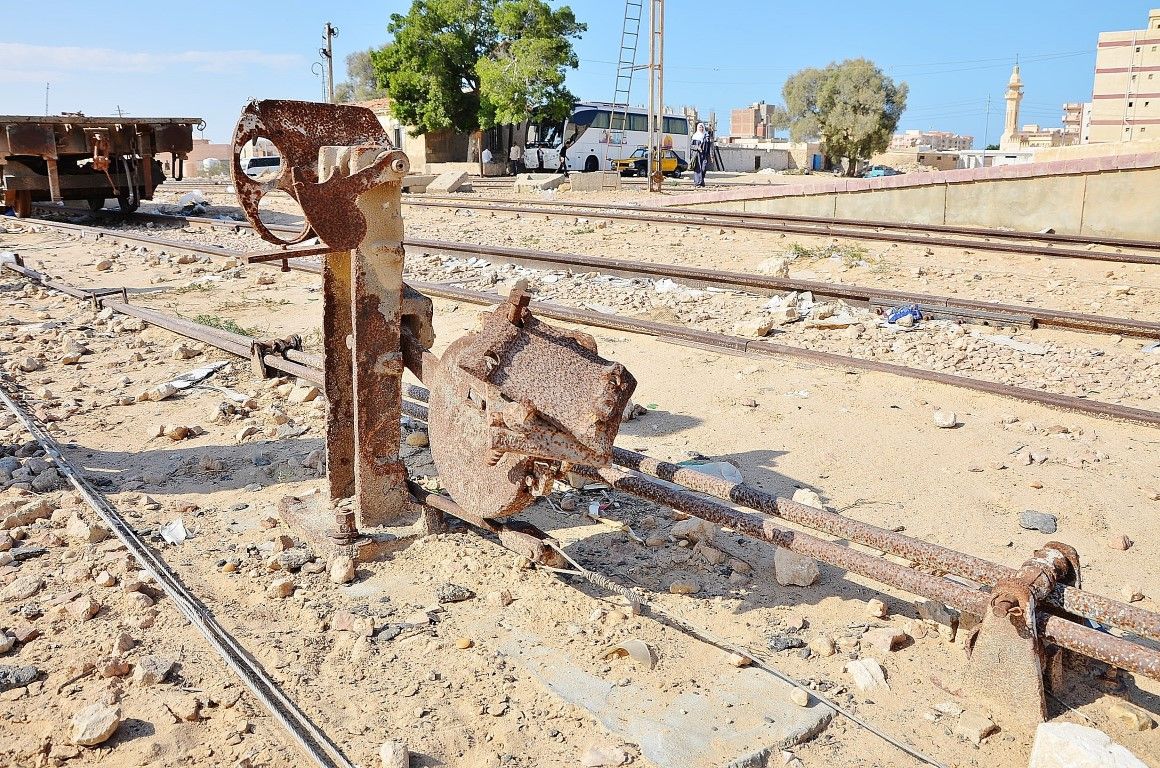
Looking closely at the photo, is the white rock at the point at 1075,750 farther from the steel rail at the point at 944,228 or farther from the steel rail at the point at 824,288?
the steel rail at the point at 944,228

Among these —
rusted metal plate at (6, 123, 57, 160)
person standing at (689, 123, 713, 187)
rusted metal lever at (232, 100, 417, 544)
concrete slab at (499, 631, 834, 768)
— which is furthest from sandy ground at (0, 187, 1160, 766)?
person standing at (689, 123, 713, 187)

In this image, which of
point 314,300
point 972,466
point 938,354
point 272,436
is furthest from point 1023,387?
point 314,300

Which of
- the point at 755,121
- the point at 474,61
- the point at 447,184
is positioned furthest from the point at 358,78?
the point at 447,184

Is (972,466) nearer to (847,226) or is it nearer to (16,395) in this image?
(16,395)

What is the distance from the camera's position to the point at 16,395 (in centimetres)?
575

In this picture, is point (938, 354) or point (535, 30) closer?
point (938, 354)

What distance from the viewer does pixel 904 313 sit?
291 inches

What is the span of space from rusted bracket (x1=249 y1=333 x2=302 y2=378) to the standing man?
2941 cm

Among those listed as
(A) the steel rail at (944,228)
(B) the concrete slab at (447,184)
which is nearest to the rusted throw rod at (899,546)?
(A) the steel rail at (944,228)

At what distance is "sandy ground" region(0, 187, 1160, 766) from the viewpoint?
2.56 metres

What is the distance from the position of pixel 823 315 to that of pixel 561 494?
166 inches

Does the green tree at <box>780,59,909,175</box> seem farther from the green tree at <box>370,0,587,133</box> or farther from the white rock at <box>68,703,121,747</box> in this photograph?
the white rock at <box>68,703,121,747</box>

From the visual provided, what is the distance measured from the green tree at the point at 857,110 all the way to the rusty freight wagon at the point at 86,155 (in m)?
31.8

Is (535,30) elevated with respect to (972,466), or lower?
elevated
